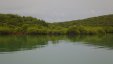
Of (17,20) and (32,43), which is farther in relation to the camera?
(17,20)

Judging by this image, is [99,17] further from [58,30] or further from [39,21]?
[58,30]

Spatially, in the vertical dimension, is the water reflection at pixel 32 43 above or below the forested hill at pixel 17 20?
below

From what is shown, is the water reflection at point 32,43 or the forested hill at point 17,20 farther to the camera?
the forested hill at point 17,20

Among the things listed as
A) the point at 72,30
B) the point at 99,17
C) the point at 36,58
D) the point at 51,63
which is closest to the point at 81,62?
the point at 51,63

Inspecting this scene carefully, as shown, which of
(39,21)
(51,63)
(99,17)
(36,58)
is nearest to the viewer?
(51,63)

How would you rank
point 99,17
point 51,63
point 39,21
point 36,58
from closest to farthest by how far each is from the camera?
point 51,63
point 36,58
point 39,21
point 99,17

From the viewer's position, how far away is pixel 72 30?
145 feet

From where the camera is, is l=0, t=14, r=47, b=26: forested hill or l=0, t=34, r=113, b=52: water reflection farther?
l=0, t=14, r=47, b=26: forested hill

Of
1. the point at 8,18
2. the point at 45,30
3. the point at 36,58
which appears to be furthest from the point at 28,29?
the point at 36,58

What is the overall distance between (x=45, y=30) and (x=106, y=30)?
461 inches

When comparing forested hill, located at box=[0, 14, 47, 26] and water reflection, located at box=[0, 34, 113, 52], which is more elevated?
forested hill, located at box=[0, 14, 47, 26]

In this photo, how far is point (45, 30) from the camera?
46.4 meters

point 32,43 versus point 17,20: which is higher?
point 17,20

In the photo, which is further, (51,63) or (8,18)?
(8,18)
